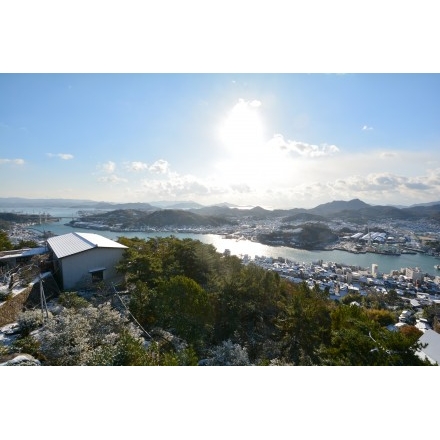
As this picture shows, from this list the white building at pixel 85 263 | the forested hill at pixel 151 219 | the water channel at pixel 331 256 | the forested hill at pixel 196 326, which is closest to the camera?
the forested hill at pixel 196 326

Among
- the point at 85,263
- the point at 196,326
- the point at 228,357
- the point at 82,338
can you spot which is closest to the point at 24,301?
the point at 85,263

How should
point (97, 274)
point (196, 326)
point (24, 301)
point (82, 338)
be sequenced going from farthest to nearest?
point (97, 274) < point (24, 301) < point (196, 326) < point (82, 338)

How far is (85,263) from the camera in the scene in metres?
4.88

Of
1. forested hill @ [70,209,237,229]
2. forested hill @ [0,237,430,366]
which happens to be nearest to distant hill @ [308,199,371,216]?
forested hill @ [70,209,237,229]

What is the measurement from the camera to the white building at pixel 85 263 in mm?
4707

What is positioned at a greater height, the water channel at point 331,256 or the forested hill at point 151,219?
the forested hill at point 151,219

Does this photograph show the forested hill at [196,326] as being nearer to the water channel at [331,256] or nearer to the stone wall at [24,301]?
the stone wall at [24,301]

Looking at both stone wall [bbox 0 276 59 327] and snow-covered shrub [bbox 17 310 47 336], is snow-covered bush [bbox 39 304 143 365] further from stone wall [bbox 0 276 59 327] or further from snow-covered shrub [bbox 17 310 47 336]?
stone wall [bbox 0 276 59 327]

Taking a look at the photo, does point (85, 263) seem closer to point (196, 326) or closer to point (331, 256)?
point (196, 326)

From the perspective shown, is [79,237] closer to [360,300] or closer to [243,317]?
[243,317]

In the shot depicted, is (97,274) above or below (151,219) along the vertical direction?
above

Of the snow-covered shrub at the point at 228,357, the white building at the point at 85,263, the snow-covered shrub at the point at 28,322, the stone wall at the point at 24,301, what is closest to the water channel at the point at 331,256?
the white building at the point at 85,263

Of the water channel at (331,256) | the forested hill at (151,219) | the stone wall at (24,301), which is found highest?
the stone wall at (24,301)

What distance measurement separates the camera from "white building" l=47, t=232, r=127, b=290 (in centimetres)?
471
